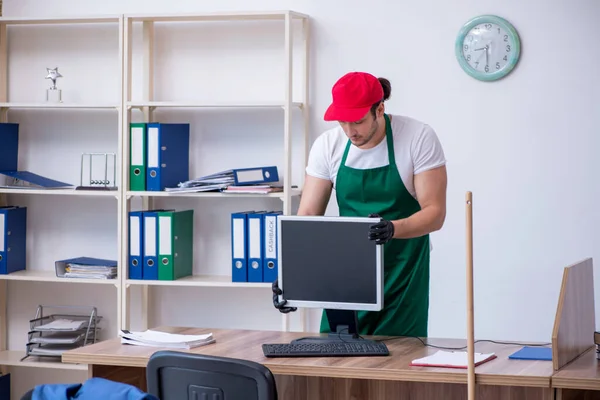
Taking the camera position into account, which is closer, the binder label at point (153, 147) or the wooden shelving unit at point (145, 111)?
the wooden shelving unit at point (145, 111)

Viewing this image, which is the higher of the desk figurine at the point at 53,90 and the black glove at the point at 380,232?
the desk figurine at the point at 53,90

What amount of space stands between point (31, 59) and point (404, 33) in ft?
6.61

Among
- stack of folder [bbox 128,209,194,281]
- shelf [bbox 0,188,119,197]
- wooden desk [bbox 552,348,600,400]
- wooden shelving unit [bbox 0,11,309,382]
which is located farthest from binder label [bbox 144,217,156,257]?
wooden desk [bbox 552,348,600,400]

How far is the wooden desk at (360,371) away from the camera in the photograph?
2.36 metres

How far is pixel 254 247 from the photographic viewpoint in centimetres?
414

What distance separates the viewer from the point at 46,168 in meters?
4.66

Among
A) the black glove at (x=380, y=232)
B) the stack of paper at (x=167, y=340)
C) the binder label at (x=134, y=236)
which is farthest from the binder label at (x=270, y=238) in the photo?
the black glove at (x=380, y=232)

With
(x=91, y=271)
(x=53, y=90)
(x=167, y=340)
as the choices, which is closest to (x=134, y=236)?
(x=91, y=271)

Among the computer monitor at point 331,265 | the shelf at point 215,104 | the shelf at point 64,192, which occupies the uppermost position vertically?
the shelf at point 215,104

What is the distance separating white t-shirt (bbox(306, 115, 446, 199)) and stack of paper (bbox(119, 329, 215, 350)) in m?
0.77

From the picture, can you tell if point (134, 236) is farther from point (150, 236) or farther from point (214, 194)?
point (214, 194)

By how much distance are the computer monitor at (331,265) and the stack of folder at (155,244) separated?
154 centimetres

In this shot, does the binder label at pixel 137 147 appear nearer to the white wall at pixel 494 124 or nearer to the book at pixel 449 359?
the white wall at pixel 494 124

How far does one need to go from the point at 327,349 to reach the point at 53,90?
2.59 m
